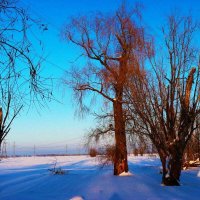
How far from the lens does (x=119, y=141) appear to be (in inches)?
842

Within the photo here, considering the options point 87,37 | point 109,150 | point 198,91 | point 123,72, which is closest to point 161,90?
point 198,91

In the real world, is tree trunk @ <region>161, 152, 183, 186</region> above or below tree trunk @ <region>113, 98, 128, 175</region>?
below

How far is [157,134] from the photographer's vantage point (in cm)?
1584

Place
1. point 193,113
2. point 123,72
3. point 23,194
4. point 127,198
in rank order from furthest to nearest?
point 123,72, point 193,113, point 23,194, point 127,198

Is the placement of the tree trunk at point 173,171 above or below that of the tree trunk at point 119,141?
below

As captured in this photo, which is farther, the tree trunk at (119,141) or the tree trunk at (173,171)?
the tree trunk at (119,141)

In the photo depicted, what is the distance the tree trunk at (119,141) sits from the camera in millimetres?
21172

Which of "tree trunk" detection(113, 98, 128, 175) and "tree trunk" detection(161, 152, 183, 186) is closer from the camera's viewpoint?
"tree trunk" detection(161, 152, 183, 186)

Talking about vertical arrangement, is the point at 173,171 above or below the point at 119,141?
below

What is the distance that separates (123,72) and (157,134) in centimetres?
517

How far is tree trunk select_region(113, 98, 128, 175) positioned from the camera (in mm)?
21172

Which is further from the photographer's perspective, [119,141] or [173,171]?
[119,141]

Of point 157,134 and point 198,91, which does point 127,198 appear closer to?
point 157,134

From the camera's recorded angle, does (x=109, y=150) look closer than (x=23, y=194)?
No
